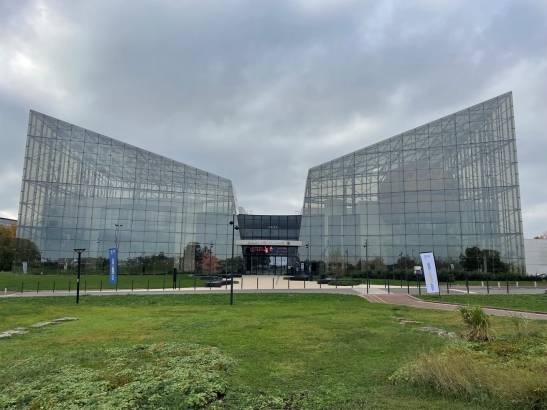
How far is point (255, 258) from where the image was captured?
72000mm

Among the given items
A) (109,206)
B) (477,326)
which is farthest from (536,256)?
(109,206)

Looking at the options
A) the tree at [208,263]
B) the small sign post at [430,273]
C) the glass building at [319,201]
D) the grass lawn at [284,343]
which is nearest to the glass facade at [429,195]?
the glass building at [319,201]

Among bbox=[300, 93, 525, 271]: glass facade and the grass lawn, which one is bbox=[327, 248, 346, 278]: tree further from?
the grass lawn

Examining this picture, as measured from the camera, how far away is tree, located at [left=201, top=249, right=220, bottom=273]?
191ft

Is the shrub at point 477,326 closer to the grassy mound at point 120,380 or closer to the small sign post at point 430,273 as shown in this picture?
the grassy mound at point 120,380

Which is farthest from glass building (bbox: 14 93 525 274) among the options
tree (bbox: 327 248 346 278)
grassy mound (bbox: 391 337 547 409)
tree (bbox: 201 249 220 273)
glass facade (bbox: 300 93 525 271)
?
grassy mound (bbox: 391 337 547 409)

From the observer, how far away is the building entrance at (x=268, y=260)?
70.9 metres

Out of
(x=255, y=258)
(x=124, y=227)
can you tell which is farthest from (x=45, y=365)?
(x=255, y=258)

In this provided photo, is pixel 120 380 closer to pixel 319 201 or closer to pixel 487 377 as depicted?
pixel 487 377

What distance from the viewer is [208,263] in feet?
193

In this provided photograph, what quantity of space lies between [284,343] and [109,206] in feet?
168

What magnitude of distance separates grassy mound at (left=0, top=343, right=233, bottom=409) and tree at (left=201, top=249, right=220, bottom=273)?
49608 millimetres

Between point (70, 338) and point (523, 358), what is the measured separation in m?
12.4

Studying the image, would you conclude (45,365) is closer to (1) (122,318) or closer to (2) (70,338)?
(2) (70,338)
